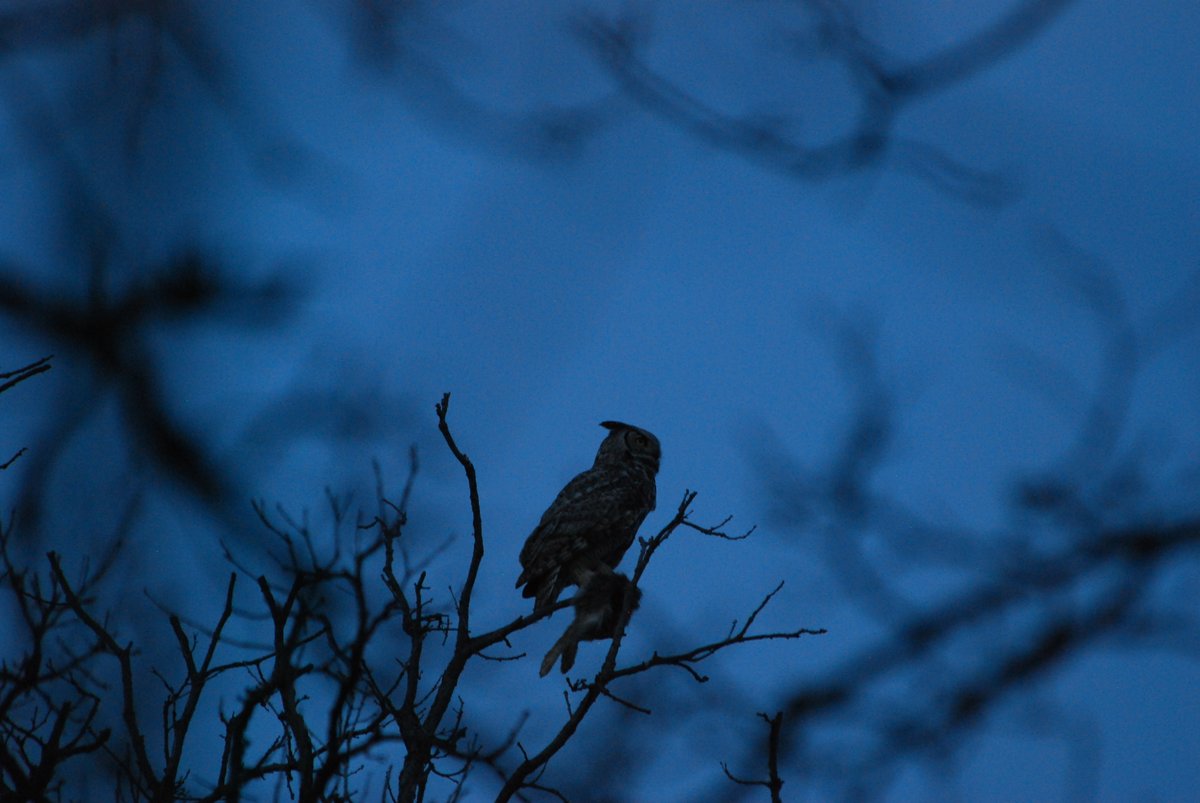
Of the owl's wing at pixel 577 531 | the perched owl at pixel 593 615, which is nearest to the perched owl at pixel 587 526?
the owl's wing at pixel 577 531

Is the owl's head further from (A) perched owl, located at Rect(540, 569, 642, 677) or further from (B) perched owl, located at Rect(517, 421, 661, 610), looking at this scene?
(A) perched owl, located at Rect(540, 569, 642, 677)

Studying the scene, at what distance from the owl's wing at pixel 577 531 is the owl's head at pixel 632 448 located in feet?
1.70

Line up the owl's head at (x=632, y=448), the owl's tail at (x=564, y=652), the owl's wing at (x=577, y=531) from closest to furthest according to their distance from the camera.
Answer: the owl's tail at (x=564, y=652) < the owl's wing at (x=577, y=531) < the owl's head at (x=632, y=448)

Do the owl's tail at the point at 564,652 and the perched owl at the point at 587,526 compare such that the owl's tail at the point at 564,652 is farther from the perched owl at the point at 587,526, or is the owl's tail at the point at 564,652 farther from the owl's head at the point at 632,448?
the owl's head at the point at 632,448

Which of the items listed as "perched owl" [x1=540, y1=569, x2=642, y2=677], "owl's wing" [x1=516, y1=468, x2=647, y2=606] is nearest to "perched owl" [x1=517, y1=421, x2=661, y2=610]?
"owl's wing" [x1=516, y1=468, x2=647, y2=606]

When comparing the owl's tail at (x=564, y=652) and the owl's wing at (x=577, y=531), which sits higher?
the owl's wing at (x=577, y=531)

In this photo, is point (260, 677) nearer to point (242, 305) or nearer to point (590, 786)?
point (590, 786)

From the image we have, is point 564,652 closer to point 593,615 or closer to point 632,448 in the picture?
point 593,615

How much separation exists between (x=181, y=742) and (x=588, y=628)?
6.00 feet

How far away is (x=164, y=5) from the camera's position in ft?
6.81

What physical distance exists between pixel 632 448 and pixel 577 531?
1322 mm

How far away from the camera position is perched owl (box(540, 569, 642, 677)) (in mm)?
4652

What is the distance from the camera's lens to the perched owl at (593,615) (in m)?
4.65

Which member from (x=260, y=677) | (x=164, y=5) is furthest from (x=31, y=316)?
(x=260, y=677)
